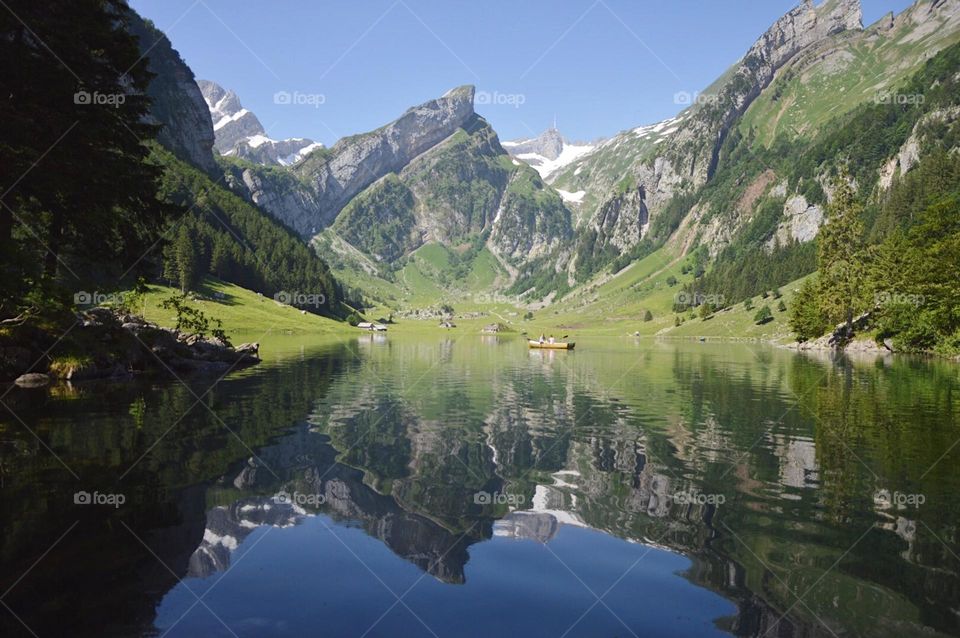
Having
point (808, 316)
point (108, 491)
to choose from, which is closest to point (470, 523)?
point (108, 491)

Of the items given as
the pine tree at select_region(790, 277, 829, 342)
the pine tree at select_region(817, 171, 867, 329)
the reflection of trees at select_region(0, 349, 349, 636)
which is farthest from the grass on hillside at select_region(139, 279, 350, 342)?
the pine tree at select_region(817, 171, 867, 329)

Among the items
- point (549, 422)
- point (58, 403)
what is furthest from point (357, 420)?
point (58, 403)

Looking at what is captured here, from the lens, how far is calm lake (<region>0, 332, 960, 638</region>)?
1116 centimetres

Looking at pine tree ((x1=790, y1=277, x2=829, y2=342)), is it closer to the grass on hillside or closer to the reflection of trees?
the grass on hillside

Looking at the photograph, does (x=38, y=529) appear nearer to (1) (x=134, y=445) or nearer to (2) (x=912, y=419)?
(1) (x=134, y=445)

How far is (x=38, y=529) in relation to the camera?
1419 centimetres

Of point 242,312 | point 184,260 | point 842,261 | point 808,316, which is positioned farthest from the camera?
point 242,312

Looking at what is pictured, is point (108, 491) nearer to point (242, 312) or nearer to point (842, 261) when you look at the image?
point (842, 261)

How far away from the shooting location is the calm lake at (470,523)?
439 inches

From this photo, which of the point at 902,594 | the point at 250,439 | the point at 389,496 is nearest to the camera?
the point at 902,594

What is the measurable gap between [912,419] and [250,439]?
120 feet

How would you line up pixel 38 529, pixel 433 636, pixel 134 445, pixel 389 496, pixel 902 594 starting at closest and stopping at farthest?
pixel 433 636, pixel 902 594, pixel 38 529, pixel 389 496, pixel 134 445

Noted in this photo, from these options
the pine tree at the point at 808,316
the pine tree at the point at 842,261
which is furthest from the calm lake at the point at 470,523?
the pine tree at the point at 808,316

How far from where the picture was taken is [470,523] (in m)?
16.9
